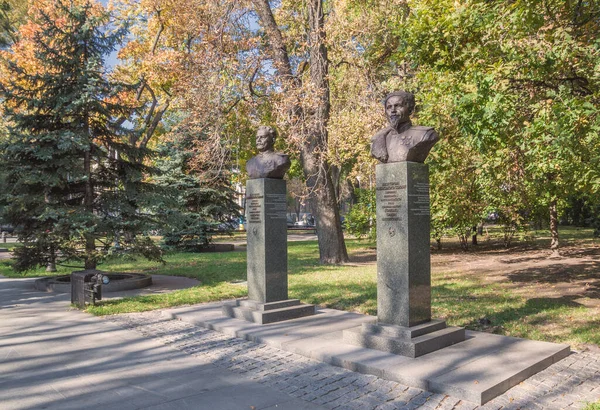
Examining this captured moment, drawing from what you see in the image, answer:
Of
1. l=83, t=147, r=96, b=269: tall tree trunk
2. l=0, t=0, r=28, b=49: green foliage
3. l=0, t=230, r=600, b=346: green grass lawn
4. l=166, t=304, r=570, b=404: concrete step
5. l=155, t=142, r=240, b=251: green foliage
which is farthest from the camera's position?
l=0, t=0, r=28, b=49: green foliage

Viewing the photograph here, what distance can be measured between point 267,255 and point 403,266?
9.16 ft

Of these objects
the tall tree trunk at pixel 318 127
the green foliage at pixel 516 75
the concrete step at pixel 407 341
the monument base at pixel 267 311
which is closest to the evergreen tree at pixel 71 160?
the monument base at pixel 267 311

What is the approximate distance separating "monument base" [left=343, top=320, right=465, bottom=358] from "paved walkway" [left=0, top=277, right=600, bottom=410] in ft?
2.39

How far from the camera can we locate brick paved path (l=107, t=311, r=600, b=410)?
4.63 m

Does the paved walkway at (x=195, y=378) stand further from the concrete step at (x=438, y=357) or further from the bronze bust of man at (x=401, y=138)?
the bronze bust of man at (x=401, y=138)

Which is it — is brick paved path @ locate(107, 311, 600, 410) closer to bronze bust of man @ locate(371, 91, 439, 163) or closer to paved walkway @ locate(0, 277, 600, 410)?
paved walkway @ locate(0, 277, 600, 410)

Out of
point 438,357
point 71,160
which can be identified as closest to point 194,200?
point 71,160

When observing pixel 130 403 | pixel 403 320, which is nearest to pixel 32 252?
pixel 130 403

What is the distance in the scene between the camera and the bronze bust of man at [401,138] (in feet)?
21.1

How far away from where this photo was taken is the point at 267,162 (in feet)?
28.0

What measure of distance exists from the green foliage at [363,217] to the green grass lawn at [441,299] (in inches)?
227

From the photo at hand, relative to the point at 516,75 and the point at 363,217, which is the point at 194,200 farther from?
the point at 516,75

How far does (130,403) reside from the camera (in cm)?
476

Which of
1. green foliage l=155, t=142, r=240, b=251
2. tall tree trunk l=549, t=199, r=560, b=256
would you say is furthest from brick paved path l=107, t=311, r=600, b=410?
green foliage l=155, t=142, r=240, b=251
